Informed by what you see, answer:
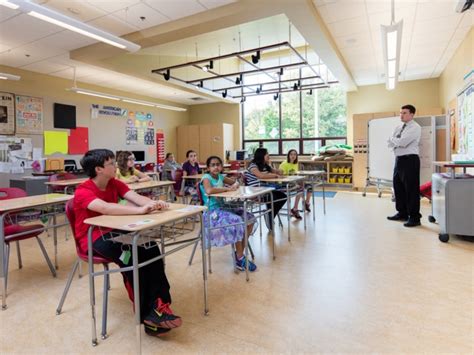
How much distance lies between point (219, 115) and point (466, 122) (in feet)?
24.8

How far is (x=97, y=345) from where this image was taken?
182 centimetres

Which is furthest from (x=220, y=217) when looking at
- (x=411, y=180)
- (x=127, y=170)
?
(x=411, y=180)

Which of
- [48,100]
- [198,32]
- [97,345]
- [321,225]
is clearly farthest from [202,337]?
[48,100]

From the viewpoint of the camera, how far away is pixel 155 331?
1.86 metres

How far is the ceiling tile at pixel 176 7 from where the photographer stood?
3.95m

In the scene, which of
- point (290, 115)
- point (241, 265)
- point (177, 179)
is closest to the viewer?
point (241, 265)

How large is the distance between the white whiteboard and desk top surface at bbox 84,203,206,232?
20.7ft

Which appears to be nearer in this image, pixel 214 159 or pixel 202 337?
pixel 202 337

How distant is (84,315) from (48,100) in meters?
6.57

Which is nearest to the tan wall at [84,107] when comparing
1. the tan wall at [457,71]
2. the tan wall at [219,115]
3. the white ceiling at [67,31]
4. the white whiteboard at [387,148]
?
the white ceiling at [67,31]

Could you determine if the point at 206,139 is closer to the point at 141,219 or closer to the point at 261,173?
the point at 261,173

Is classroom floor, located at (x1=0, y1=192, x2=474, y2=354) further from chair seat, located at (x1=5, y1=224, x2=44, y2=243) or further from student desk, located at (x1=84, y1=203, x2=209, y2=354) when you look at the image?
chair seat, located at (x1=5, y1=224, x2=44, y2=243)

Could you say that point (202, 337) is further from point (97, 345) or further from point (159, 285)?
point (97, 345)

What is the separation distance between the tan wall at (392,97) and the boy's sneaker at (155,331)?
807 cm
